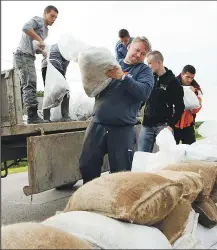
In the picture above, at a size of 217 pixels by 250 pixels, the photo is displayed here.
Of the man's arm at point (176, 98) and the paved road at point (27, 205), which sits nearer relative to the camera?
the man's arm at point (176, 98)

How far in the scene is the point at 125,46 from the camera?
5.09m

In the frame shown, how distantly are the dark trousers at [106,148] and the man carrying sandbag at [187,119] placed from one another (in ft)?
5.10

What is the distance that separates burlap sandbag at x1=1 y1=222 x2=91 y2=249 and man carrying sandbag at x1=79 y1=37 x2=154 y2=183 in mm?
1736

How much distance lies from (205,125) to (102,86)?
2.72ft

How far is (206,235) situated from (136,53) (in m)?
1.47

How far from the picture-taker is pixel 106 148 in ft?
10.3

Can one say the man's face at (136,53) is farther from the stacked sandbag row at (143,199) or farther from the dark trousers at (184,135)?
the dark trousers at (184,135)

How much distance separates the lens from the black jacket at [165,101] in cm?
388

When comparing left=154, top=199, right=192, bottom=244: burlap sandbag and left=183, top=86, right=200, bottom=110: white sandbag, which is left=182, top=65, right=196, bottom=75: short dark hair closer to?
left=183, top=86, right=200, bottom=110: white sandbag

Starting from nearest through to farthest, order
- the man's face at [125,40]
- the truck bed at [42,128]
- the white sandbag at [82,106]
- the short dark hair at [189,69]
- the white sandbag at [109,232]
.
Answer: the white sandbag at [109,232], the truck bed at [42,128], the white sandbag at [82,106], the short dark hair at [189,69], the man's face at [125,40]

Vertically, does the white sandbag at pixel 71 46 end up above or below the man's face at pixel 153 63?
above

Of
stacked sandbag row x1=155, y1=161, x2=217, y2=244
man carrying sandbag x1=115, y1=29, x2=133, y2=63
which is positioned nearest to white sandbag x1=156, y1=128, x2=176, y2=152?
stacked sandbag row x1=155, y1=161, x2=217, y2=244

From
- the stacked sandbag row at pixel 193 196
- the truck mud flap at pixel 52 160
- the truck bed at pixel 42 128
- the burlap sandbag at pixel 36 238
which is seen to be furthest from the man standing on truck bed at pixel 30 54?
the burlap sandbag at pixel 36 238

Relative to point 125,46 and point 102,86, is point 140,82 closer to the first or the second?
point 102,86
